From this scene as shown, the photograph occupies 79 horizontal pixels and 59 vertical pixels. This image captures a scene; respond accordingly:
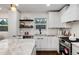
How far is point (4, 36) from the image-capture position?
702 centimetres

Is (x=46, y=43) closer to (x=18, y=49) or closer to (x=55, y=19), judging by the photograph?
(x=55, y=19)

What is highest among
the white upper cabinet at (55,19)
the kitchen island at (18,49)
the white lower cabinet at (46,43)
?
the white upper cabinet at (55,19)

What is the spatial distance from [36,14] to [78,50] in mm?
4417

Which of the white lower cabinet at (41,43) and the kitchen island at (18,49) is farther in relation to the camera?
the white lower cabinet at (41,43)

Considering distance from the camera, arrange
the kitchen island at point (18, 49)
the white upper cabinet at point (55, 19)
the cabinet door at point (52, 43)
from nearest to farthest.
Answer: the kitchen island at point (18, 49), the cabinet door at point (52, 43), the white upper cabinet at point (55, 19)

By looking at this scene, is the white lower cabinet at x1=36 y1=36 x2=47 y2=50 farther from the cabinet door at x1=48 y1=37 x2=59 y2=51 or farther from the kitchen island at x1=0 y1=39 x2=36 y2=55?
the kitchen island at x1=0 y1=39 x2=36 y2=55

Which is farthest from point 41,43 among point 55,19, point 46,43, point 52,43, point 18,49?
point 18,49

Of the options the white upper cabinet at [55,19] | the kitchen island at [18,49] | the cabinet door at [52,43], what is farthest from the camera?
the white upper cabinet at [55,19]

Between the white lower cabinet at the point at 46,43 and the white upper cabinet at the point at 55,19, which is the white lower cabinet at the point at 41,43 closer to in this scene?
the white lower cabinet at the point at 46,43

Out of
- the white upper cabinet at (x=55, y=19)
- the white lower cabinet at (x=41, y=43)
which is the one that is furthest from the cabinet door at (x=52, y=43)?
the white upper cabinet at (x=55, y=19)

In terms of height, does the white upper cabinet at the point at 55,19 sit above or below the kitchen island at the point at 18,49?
above

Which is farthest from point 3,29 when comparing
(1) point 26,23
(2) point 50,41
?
(2) point 50,41
